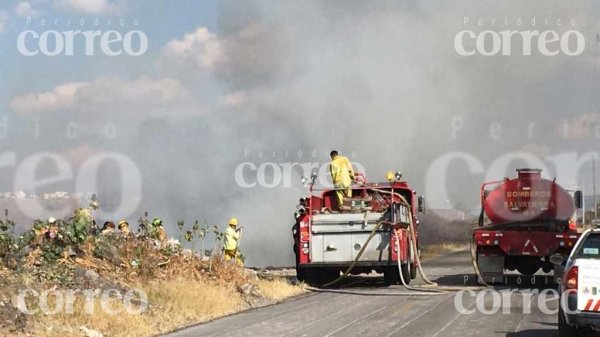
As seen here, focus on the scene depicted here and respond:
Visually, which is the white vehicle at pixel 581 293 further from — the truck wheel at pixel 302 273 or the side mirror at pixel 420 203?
the side mirror at pixel 420 203

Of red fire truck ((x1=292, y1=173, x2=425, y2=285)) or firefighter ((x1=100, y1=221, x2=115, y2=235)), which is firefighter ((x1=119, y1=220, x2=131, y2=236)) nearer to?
firefighter ((x1=100, y1=221, x2=115, y2=235))

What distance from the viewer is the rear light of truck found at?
32.5 feet

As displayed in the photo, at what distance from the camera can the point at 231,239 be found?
68.3 feet

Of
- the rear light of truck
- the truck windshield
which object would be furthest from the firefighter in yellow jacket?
the rear light of truck

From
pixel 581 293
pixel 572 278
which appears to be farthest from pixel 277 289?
pixel 581 293

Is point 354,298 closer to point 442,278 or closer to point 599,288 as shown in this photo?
point 442,278

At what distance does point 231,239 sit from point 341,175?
3.25 m

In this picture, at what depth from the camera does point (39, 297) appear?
1231 centimetres

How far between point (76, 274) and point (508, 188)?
11.6 metres

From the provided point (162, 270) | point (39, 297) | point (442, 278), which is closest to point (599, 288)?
point (39, 297)

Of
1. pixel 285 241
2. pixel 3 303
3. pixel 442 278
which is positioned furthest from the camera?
pixel 285 241

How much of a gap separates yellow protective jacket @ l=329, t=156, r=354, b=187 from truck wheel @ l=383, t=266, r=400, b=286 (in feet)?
7.58

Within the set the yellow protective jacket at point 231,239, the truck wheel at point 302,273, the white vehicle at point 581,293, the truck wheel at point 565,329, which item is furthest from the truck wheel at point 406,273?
the white vehicle at point 581,293

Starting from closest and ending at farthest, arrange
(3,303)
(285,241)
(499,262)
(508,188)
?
(3,303), (499,262), (508,188), (285,241)
